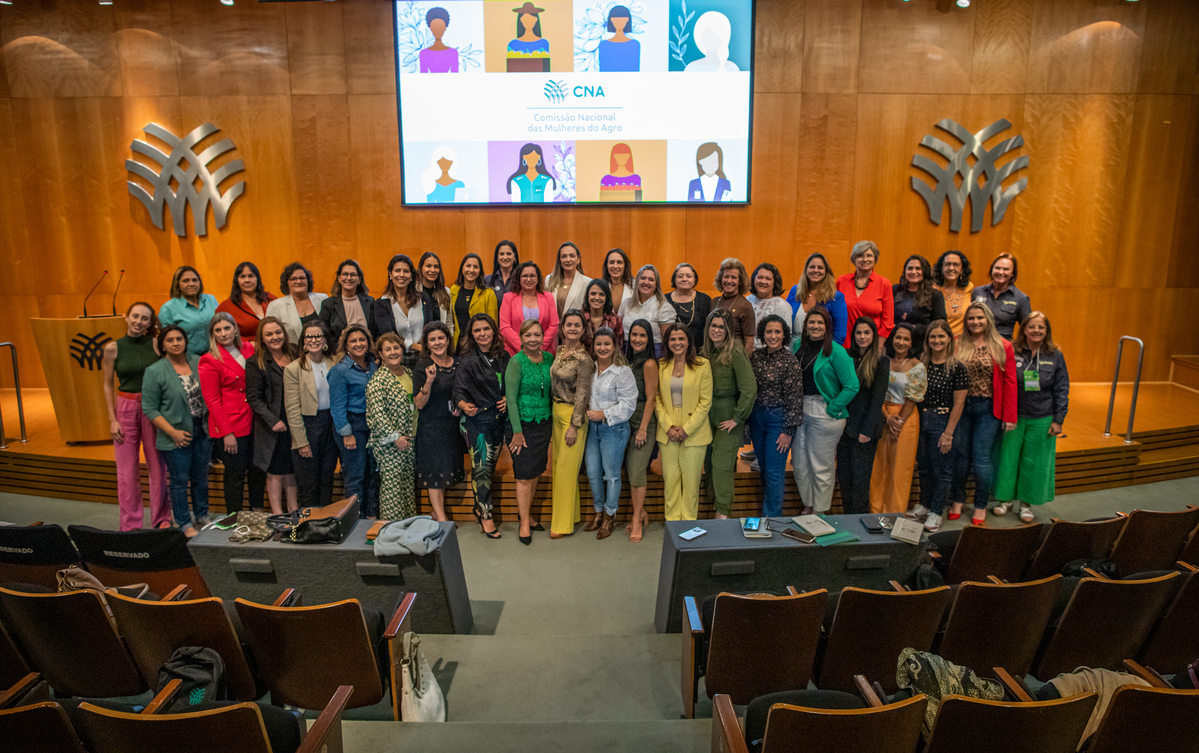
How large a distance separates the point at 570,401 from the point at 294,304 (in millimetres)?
2168

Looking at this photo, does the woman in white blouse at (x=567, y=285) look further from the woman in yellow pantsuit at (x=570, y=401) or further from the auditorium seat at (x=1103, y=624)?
the auditorium seat at (x=1103, y=624)

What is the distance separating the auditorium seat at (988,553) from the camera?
10.4 ft

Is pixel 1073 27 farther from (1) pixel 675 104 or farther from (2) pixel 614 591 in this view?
(2) pixel 614 591

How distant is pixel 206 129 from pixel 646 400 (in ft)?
18.0

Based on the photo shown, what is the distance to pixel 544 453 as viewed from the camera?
4.52 meters

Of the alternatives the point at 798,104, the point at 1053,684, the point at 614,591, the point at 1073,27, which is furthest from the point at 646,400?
the point at 1073,27

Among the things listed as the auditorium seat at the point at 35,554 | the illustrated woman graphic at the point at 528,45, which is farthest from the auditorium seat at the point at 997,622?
the illustrated woman graphic at the point at 528,45

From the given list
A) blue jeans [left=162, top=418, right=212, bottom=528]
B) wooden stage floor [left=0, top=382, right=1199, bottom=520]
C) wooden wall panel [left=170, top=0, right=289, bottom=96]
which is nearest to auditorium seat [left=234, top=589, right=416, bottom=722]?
wooden stage floor [left=0, top=382, right=1199, bottom=520]

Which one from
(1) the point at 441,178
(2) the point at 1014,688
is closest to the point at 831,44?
(1) the point at 441,178

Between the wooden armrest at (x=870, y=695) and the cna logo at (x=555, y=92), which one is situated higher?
the cna logo at (x=555, y=92)

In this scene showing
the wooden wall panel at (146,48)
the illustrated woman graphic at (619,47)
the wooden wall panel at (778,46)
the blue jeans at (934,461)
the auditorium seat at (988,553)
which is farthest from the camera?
the wooden wall panel at (146,48)

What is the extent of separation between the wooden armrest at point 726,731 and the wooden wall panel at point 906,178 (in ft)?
19.0

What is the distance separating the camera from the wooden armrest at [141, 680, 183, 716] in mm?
2129

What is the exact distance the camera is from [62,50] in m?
6.84
